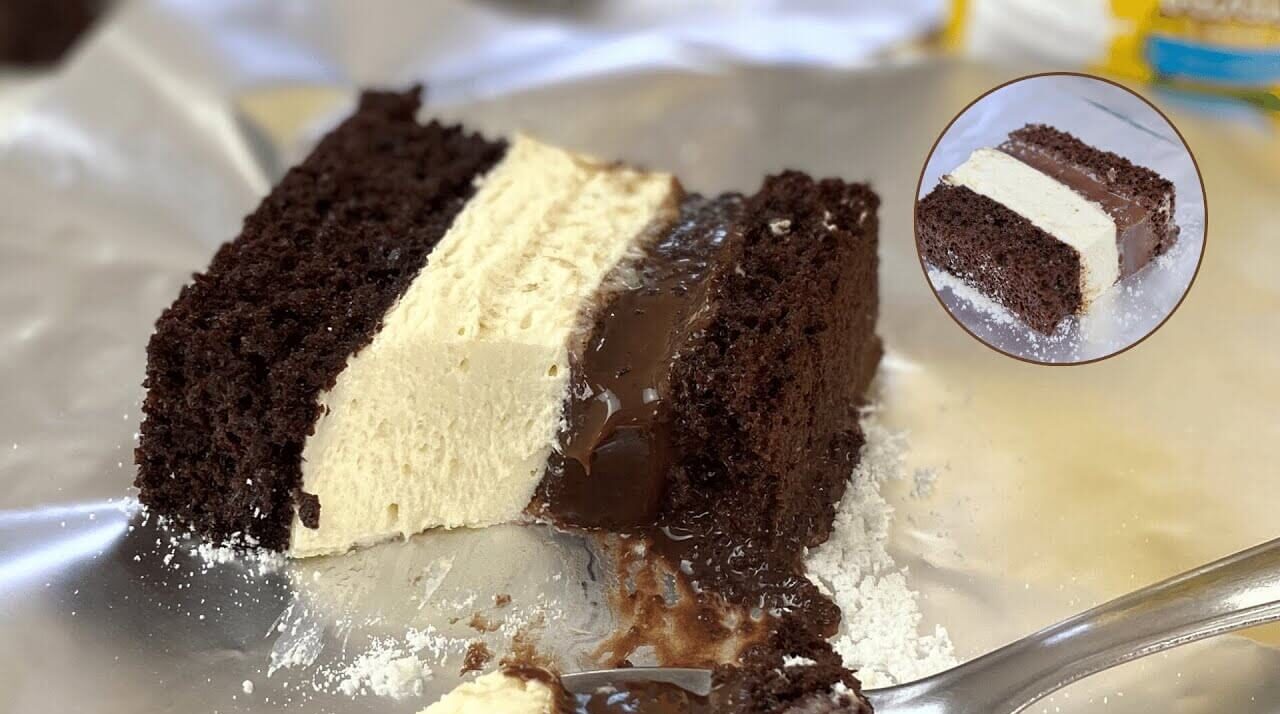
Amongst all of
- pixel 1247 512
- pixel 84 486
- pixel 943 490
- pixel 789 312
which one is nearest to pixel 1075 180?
→ pixel 789 312

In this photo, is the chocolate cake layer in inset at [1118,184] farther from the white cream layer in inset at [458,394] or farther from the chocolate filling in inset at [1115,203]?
the white cream layer in inset at [458,394]

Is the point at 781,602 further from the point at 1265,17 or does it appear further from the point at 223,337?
the point at 1265,17

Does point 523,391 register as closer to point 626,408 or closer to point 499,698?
point 626,408

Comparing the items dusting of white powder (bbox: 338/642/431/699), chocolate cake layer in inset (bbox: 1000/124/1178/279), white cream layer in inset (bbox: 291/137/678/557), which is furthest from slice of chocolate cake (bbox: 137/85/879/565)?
chocolate cake layer in inset (bbox: 1000/124/1178/279)

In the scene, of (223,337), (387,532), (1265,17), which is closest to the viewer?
(223,337)

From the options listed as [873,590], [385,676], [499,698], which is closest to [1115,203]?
[873,590]

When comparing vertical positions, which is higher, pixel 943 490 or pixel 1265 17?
pixel 1265 17
